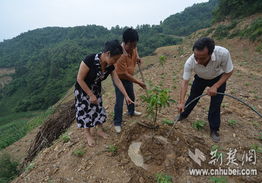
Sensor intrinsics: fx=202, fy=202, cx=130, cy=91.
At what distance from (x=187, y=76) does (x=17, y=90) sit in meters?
51.6

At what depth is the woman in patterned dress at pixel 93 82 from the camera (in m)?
2.34

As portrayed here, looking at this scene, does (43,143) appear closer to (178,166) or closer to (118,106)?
(118,106)

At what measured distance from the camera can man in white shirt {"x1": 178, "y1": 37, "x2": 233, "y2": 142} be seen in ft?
7.36

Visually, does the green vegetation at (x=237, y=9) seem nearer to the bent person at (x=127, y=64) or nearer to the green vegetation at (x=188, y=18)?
the bent person at (x=127, y=64)

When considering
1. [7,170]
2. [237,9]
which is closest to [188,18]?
[237,9]

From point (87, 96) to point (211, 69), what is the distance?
1645 mm

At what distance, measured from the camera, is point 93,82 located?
2.66m

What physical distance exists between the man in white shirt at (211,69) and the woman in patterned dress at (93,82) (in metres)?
0.88

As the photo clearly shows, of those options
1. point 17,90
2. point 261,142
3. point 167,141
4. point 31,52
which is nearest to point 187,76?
point 167,141

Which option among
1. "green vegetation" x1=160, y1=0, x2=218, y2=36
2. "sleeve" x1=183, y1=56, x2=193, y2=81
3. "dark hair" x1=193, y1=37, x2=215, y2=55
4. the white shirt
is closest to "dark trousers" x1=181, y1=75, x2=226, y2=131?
the white shirt

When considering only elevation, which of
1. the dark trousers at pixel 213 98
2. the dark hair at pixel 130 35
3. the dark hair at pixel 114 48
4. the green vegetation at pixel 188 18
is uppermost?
the dark hair at pixel 130 35

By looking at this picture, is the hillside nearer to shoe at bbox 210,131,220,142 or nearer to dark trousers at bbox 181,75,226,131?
shoe at bbox 210,131,220,142

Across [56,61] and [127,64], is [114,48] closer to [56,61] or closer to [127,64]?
[127,64]

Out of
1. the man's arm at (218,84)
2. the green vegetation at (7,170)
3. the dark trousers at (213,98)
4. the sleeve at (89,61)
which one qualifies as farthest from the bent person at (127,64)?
the green vegetation at (7,170)
